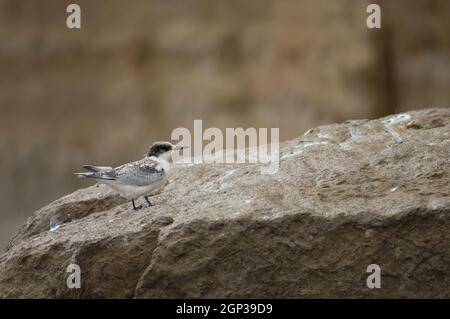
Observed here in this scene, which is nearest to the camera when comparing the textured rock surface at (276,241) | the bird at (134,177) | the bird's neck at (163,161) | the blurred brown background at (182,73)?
the textured rock surface at (276,241)

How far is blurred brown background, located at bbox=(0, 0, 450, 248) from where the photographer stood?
49.8ft

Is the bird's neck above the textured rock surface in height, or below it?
above

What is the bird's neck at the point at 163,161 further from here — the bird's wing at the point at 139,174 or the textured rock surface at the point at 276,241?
the textured rock surface at the point at 276,241

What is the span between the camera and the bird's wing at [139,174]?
25.8ft

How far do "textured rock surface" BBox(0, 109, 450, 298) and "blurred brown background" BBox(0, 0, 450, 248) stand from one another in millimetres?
7089

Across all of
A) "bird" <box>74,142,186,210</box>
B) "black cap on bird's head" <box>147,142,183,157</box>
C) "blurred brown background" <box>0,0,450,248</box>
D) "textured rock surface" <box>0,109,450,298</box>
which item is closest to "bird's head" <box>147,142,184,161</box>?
"black cap on bird's head" <box>147,142,183,157</box>

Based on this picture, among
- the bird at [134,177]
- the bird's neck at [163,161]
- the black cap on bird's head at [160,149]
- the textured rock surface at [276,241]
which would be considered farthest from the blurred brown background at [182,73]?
the textured rock surface at [276,241]

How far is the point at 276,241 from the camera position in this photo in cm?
707

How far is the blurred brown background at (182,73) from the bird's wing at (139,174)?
6874 mm

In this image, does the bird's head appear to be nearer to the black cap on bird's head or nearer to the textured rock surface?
the black cap on bird's head

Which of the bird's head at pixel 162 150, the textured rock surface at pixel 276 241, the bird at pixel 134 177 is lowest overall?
the textured rock surface at pixel 276 241

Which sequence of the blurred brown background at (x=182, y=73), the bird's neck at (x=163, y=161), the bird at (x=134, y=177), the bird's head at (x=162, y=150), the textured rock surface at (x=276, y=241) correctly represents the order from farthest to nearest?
1. the blurred brown background at (x=182, y=73)
2. the bird's head at (x=162, y=150)
3. the bird's neck at (x=163, y=161)
4. the bird at (x=134, y=177)
5. the textured rock surface at (x=276, y=241)
